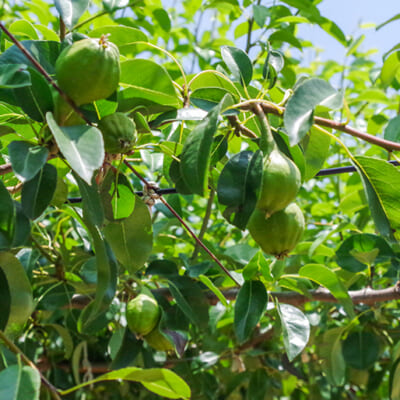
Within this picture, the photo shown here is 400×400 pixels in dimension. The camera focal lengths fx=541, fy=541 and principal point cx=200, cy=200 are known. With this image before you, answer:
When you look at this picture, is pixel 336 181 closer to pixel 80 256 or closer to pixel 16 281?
pixel 80 256

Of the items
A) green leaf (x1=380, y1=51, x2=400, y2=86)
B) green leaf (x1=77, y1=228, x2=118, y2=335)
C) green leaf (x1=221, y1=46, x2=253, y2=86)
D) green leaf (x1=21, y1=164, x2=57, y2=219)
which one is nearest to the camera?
green leaf (x1=21, y1=164, x2=57, y2=219)

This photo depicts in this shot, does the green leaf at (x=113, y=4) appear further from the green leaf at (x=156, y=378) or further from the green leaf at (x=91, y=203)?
the green leaf at (x=156, y=378)

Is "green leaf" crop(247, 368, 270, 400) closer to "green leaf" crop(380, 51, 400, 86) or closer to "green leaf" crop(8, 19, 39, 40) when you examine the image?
"green leaf" crop(380, 51, 400, 86)

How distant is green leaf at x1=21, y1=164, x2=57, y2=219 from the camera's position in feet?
2.29

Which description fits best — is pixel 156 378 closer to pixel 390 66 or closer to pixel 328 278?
pixel 328 278

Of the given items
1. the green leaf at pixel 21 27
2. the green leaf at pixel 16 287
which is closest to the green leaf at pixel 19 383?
the green leaf at pixel 16 287

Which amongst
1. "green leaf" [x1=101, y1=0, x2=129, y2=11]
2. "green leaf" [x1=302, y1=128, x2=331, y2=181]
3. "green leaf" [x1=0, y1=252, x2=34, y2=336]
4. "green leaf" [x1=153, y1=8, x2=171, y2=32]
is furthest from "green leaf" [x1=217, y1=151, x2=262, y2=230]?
"green leaf" [x1=153, y1=8, x2=171, y2=32]

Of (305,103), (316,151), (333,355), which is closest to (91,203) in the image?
(305,103)

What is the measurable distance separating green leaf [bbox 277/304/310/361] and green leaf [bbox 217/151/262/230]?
1.01 ft

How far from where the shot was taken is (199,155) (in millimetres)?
671

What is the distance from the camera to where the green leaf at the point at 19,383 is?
1.94 ft

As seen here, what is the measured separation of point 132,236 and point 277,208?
0.32 metres

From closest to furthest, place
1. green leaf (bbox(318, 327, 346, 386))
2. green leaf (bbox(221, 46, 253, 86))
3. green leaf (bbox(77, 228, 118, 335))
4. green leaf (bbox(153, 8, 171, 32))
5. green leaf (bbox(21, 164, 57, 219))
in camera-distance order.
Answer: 1. green leaf (bbox(21, 164, 57, 219))
2. green leaf (bbox(77, 228, 118, 335))
3. green leaf (bbox(221, 46, 253, 86))
4. green leaf (bbox(318, 327, 346, 386))
5. green leaf (bbox(153, 8, 171, 32))

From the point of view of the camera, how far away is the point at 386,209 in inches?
33.3
